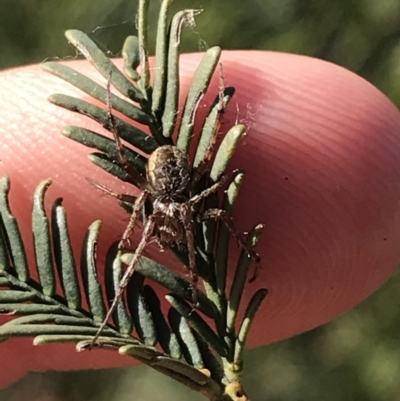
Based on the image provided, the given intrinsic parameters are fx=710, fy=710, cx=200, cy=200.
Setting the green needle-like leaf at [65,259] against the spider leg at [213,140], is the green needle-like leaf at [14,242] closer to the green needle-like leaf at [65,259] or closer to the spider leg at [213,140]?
the green needle-like leaf at [65,259]

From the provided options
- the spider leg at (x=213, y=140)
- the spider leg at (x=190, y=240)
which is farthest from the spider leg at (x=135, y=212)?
the spider leg at (x=213, y=140)

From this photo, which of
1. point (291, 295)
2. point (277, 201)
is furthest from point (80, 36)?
point (291, 295)

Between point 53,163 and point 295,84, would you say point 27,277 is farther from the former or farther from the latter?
point 295,84

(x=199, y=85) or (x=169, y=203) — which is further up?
(x=199, y=85)

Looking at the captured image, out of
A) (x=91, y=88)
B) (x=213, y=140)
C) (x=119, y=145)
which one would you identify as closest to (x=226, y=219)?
(x=213, y=140)

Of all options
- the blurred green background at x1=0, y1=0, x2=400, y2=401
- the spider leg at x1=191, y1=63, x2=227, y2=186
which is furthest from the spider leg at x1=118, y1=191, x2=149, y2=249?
the blurred green background at x1=0, y1=0, x2=400, y2=401

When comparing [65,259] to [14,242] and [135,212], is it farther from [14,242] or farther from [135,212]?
[135,212]
